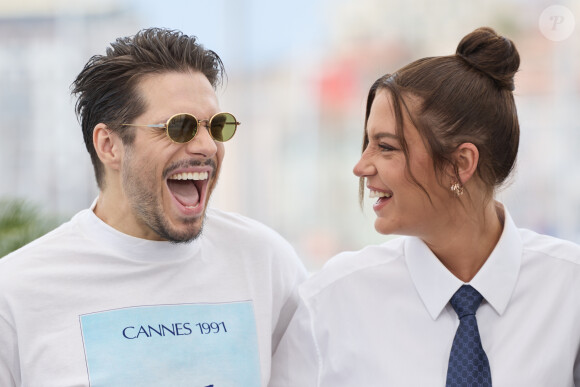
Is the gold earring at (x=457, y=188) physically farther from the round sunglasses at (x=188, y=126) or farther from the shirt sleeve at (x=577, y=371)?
the round sunglasses at (x=188, y=126)

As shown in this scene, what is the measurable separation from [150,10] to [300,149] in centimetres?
127

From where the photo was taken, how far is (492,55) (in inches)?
63.8

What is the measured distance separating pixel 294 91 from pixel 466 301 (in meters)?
3.33

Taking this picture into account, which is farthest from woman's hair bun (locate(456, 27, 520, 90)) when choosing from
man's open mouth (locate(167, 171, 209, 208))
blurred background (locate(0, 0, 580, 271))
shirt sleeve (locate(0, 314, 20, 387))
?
blurred background (locate(0, 0, 580, 271))

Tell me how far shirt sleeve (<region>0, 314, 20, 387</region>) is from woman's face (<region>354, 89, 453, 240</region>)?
0.81 metres

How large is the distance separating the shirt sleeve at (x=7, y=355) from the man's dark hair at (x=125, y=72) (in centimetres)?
42

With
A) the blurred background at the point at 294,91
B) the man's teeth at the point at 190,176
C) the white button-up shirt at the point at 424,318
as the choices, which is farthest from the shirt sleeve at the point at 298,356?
the blurred background at the point at 294,91

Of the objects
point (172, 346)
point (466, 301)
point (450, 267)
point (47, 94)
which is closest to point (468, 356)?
point (466, 301)

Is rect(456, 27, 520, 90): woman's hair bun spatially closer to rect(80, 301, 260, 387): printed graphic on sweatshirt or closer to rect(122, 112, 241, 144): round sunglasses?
rect(122, 112, 241, 144): round sunglasses

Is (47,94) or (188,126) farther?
(47,94)

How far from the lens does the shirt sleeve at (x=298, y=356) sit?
66.5 inches

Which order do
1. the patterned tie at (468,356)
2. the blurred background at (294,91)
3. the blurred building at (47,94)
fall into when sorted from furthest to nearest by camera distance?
the blurred building at (47,94)
the blurred background at (294,91)
the patterned tie at (468,356)

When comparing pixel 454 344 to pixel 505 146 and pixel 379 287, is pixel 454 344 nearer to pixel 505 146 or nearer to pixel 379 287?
pixel 379 287

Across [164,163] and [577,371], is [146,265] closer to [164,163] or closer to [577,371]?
[164,163]
